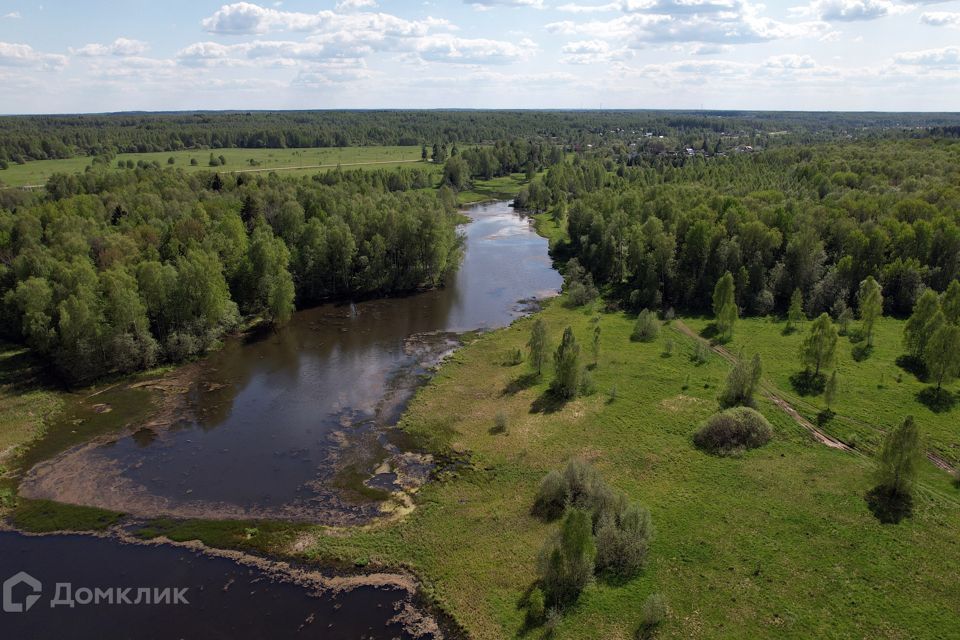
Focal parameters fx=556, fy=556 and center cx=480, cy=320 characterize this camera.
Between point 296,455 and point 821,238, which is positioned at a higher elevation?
point 821,238

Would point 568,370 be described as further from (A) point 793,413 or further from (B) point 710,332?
(B) point 710,332

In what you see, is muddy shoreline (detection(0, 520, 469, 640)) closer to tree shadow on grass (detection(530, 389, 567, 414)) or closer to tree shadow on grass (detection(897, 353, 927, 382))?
tree shadow on grass (detection(530, 389, 567, 414))

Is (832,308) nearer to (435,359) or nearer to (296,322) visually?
(435,359)

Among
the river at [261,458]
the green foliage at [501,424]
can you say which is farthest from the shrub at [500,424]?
the river at [261,458]

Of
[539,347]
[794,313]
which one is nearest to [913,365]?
[794,313]

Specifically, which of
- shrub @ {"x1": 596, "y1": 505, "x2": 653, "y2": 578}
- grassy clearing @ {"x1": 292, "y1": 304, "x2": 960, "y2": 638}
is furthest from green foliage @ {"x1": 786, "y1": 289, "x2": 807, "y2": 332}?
shrub @ {"x1": 596, "y1": 505, "x2": 653, "y2": 578}

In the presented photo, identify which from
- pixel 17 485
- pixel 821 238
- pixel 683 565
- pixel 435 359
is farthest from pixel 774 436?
pixel 17 485
